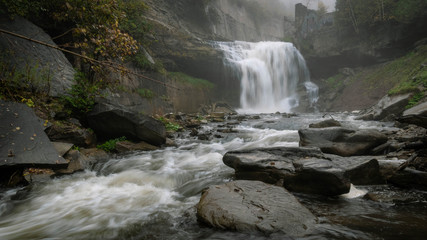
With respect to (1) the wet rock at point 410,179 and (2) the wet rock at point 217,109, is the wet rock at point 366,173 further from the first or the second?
(2) the wet rock at point 217,109

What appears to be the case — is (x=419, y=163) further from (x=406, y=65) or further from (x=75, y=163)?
(x=406, y=65)

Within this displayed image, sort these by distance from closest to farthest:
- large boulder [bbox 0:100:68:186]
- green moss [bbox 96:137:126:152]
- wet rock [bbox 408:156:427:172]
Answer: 1. wet rock [bbox 408:156:427:172]
2. large boulder [bbox 0:100:68:186]
3. green moss [bbox 96:137:126:152]

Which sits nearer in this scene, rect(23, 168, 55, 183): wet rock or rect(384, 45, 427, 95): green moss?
rect(23, 168, 55, 183): wet rock

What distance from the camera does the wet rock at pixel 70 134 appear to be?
208 inches

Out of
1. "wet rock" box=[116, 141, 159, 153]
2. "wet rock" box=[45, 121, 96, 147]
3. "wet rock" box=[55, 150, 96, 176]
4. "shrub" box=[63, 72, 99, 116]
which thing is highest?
"shrub" box=[63, 72, 99, 116]

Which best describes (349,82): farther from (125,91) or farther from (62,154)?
(62,154)

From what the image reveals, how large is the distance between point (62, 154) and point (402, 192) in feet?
19.8

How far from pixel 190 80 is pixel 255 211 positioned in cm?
1779

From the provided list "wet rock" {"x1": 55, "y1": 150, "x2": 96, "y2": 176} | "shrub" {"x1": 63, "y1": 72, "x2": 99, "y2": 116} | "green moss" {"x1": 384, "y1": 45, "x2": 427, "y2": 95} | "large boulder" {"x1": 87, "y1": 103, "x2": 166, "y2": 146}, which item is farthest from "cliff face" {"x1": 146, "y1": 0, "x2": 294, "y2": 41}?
"green moss" {"x1": 384, "y1": 45, "x2": 427, "y2": 95}

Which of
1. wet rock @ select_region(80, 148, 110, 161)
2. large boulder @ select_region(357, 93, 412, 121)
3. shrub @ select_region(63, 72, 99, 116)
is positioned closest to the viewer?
wet rock @ select_region(80, 148, 110, 161)

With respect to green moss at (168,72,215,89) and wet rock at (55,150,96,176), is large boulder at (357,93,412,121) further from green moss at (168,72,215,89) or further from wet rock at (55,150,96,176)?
green moss at (168,72,215,89)

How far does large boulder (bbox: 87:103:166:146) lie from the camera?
6.29m

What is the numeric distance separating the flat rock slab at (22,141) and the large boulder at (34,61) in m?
1.70

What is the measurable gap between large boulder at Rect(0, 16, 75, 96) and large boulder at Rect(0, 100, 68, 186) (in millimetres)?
1707
